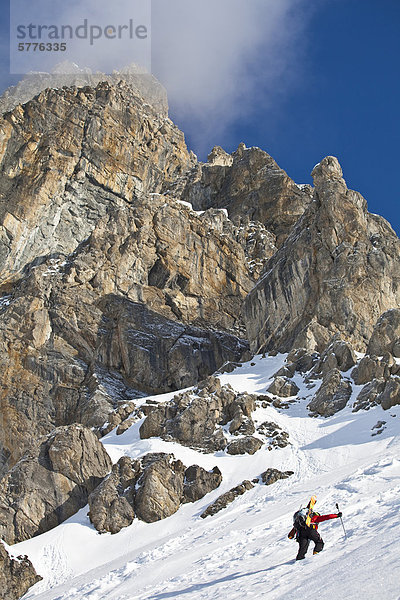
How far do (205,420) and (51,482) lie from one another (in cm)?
988

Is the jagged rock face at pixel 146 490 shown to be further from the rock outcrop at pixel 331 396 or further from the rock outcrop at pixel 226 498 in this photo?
the rock outcrop at pixel 331 396

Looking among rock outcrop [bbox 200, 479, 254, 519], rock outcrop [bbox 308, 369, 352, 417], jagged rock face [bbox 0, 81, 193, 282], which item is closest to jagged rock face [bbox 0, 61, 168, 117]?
jagged rock face [bbox 0, 81, 193, 282]

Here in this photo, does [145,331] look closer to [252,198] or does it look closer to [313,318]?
[313,318]

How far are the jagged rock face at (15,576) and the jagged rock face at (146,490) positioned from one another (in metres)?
3.77

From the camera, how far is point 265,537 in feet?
63.0

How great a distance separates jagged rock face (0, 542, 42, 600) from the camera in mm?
25828

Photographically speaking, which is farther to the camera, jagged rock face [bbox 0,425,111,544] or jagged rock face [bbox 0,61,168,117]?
jagged rock face [bbox 0,61,168,117]

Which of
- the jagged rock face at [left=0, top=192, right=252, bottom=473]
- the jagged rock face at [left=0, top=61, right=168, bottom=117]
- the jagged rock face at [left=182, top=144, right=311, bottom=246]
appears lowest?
the jagged rock face at [left=0, top=192, right=252, bottom=473]

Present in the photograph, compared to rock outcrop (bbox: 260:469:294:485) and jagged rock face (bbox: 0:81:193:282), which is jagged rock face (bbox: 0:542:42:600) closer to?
rock outcrop (bbox: 260:469:294:485)

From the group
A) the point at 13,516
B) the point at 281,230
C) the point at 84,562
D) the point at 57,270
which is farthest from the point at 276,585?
the point at 281,230

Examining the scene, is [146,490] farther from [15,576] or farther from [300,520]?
[300,520]

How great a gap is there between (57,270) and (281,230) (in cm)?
3492

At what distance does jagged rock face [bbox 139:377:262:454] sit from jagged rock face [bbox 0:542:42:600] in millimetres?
11654

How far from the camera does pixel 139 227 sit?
234ft
